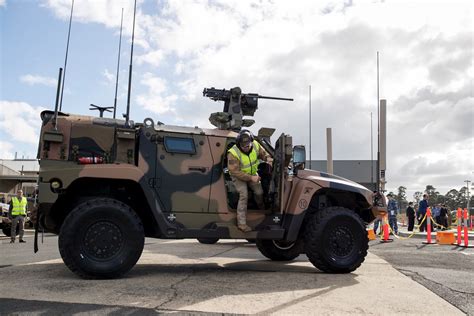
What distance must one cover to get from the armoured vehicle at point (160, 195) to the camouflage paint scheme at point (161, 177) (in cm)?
1

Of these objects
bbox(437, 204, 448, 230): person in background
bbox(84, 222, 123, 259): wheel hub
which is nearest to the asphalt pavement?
bbox(84, 222, 123, 259): wheel hub

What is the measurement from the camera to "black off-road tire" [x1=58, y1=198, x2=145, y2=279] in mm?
5883

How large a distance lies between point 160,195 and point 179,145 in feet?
2.58

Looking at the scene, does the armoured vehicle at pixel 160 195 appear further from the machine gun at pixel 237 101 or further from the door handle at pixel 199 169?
the machine gun at pixel 237 101

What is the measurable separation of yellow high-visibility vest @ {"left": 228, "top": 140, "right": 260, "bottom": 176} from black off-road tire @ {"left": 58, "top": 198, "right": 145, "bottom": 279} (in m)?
1.68

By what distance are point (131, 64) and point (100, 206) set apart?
3047mm

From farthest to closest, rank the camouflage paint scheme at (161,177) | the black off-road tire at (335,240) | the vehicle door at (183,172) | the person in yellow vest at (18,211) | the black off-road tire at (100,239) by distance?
the person in yellow vest at (18,211)
the black off-road tire at (335,240)
the vehicle door at (183,172)
the camouflage paint scheme at (161,177)
the black off-road tire at (100,239)

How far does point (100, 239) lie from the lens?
6043mm

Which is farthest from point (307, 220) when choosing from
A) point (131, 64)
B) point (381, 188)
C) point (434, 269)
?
point (381, 188)

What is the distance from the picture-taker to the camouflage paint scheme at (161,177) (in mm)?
6301

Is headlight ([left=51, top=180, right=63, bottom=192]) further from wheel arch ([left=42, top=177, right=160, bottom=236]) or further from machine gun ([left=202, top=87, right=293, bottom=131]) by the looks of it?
machine gun ([left=202, top=87, right=293, bottom=131])

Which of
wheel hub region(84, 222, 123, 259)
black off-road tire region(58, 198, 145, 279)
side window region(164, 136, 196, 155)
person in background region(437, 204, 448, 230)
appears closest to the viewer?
black off-road tire region(58, 198, 145, 279)

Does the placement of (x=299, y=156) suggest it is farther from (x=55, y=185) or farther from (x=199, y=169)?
(x=55, y=185)

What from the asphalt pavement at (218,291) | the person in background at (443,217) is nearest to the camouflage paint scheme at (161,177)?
the asphalt pavement at (218,291)
